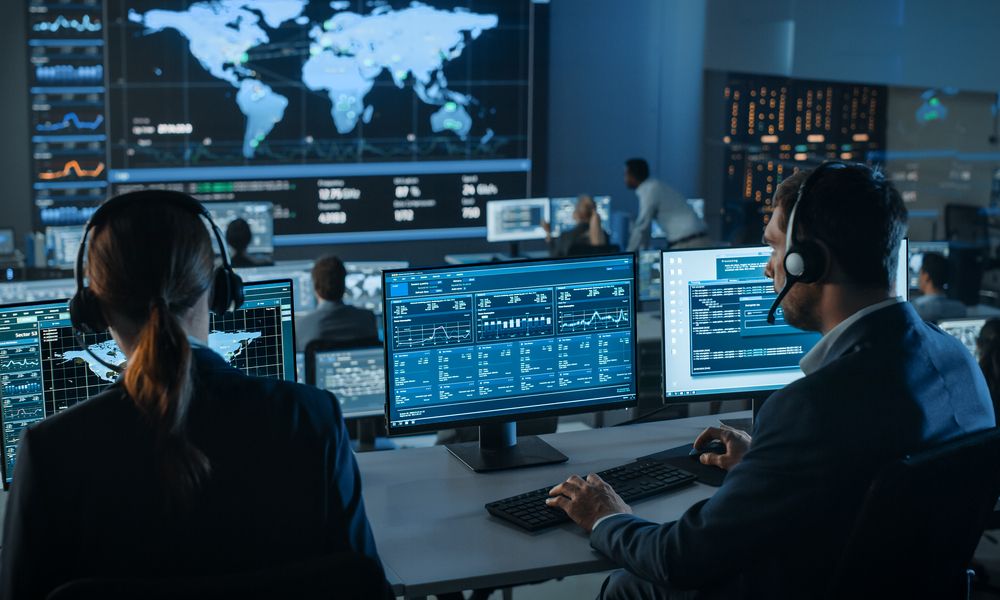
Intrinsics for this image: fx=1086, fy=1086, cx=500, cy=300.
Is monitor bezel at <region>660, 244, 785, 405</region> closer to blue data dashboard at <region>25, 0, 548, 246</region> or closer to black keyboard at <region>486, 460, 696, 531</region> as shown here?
black keyboard at <region>486, 460, 696, 531</region>

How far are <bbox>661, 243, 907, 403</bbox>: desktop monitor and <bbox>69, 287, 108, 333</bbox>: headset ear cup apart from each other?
4.15ft

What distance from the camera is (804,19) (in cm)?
650

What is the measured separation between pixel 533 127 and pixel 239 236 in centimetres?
301

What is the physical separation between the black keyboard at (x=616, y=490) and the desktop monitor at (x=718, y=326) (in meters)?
0.27

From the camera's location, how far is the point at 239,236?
18.3ft

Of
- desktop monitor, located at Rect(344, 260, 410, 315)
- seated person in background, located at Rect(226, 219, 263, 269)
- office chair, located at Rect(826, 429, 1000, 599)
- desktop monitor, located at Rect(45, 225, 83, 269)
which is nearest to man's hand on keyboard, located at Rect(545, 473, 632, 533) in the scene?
office chair, located at Rect(826, 429, 1000, 599)

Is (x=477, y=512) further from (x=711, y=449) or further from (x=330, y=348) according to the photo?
(x=330, y=348)

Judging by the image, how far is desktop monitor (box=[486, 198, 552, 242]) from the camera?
23.4 feet

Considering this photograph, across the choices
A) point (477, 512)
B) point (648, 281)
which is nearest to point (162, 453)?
point (477, 512)

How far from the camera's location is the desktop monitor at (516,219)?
714 cm

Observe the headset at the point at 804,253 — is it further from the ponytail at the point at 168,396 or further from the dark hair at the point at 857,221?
the ponytail at the point at 168,396

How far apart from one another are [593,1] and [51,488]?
7.38m

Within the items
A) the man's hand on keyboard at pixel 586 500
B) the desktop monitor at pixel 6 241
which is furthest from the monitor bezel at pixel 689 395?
the desktop monitor at pixel 6 241

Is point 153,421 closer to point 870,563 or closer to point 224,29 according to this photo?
point 870,563
